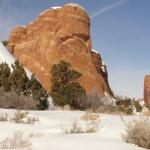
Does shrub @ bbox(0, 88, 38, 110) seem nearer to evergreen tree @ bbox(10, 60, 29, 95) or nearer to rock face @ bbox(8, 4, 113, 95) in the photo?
evergreen tree @ bbox(10, 60, 29, 95)

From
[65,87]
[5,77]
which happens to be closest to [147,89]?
[65,87]

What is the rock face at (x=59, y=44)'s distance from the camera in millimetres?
68831

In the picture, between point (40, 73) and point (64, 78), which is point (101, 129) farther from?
point (40, 73)

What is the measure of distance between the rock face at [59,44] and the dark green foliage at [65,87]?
3477 centimetres

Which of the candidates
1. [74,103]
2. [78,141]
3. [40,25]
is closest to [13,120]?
[78,141]

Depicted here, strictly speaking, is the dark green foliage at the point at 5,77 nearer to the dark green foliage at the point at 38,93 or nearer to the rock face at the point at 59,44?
the dark green foliage at the point at 38,93

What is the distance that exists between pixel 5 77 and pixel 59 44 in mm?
44525

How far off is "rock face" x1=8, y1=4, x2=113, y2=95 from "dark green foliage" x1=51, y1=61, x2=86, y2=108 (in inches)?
1369

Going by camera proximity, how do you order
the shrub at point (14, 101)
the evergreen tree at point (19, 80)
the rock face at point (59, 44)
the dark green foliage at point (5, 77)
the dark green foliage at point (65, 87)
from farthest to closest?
the rock face at point (59, 44) → the dark green foliage at point (65, 87) → the dark green foliage at point (5, 77) → the evergreen tree at point (19, 80) → the shrub at point (14, 101)

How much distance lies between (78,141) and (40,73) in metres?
60.5

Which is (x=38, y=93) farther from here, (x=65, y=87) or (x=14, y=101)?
(x=65, y=87)

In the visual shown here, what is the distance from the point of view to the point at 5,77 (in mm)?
26625

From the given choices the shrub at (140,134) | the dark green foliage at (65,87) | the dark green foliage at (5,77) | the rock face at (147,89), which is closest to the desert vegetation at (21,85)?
the dark green foliage at (5,77)

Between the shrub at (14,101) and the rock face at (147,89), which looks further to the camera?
the rock face at (147,89)
